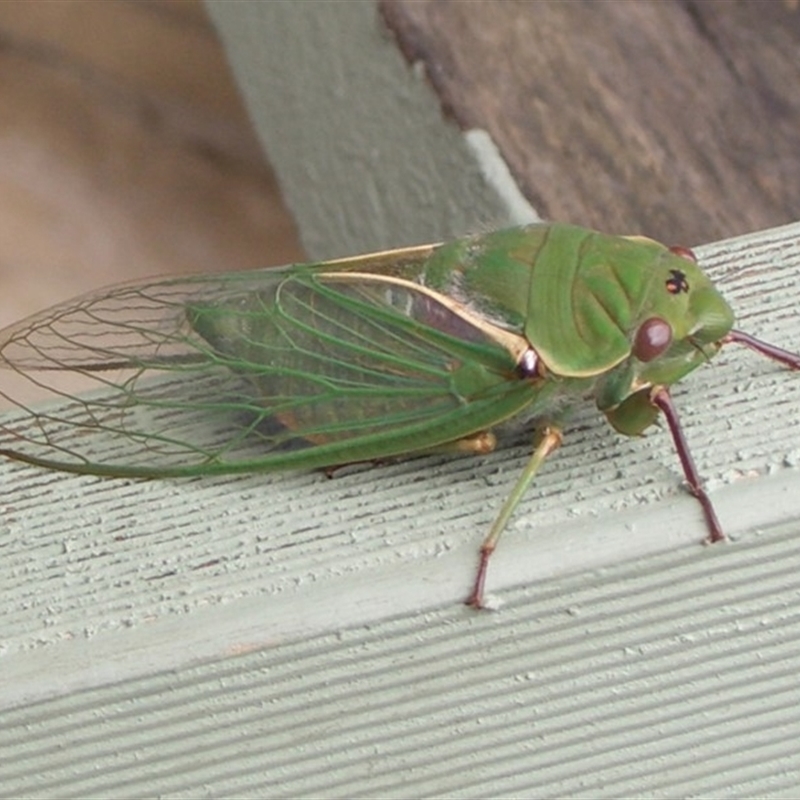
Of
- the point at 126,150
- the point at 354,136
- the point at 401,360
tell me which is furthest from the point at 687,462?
the point at 126,150

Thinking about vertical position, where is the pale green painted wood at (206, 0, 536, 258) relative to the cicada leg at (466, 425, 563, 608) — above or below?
below

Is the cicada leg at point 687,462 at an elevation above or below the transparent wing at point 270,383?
below

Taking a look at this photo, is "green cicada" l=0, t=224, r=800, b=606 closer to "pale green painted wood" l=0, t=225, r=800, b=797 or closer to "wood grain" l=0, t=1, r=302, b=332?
"pale green painted wood" l=0, t=225, r=800, b=797

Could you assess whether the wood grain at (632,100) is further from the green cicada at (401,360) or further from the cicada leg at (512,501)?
the cicada leg at (512,501)

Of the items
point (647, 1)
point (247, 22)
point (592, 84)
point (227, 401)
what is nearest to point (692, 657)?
point (227, 401)

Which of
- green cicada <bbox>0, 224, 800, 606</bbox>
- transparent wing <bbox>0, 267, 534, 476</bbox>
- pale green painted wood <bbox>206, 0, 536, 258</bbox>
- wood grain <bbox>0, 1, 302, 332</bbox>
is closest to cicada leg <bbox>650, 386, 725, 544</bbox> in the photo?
green cicada <bbox>0, 224, 800, 606</bbox>

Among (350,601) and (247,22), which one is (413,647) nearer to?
(350,601)

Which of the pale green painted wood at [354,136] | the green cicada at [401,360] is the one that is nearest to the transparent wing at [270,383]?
the green cicada at [401,360]

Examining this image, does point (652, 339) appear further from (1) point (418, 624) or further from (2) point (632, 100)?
(2) point (632, 100)

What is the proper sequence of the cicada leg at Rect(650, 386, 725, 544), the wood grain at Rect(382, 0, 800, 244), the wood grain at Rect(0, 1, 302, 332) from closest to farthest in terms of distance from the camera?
the cicada leg at Rect(650, 386, 725, 544) → the wood grain at Rect(382, 0, 800, 244) → the wood grain at Rect(0, 1, 302, 332)
